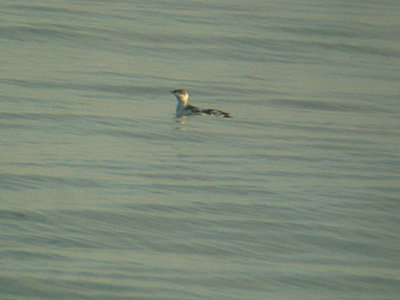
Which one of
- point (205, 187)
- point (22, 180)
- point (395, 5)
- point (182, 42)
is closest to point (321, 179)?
point (205, 187)

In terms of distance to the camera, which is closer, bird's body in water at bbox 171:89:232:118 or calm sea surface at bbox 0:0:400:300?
calm sea surface at bbox 0:0:400:300

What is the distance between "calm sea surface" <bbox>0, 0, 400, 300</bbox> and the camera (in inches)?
234

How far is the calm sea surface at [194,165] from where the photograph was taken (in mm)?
5934

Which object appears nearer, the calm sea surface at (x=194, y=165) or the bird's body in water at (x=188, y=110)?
the calm sea surface at (x=194, y=165)

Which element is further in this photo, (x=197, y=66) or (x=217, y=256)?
(x=197, y=66)

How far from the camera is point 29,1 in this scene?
25281 mm

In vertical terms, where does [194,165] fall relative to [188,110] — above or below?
below

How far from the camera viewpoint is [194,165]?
9.70 meters

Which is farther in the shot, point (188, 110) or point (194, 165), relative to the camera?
point (188, 110)

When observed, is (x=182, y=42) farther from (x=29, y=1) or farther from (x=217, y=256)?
(x=217, y=256)

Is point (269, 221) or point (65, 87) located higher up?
point (65, 87)

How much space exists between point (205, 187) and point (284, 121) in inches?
195

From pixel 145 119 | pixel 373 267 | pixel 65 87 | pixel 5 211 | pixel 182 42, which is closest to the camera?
pixel 373 267

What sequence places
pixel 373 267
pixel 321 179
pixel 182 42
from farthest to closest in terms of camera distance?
pixel 182 42 → pixel 321 179 → pixel 373 267
